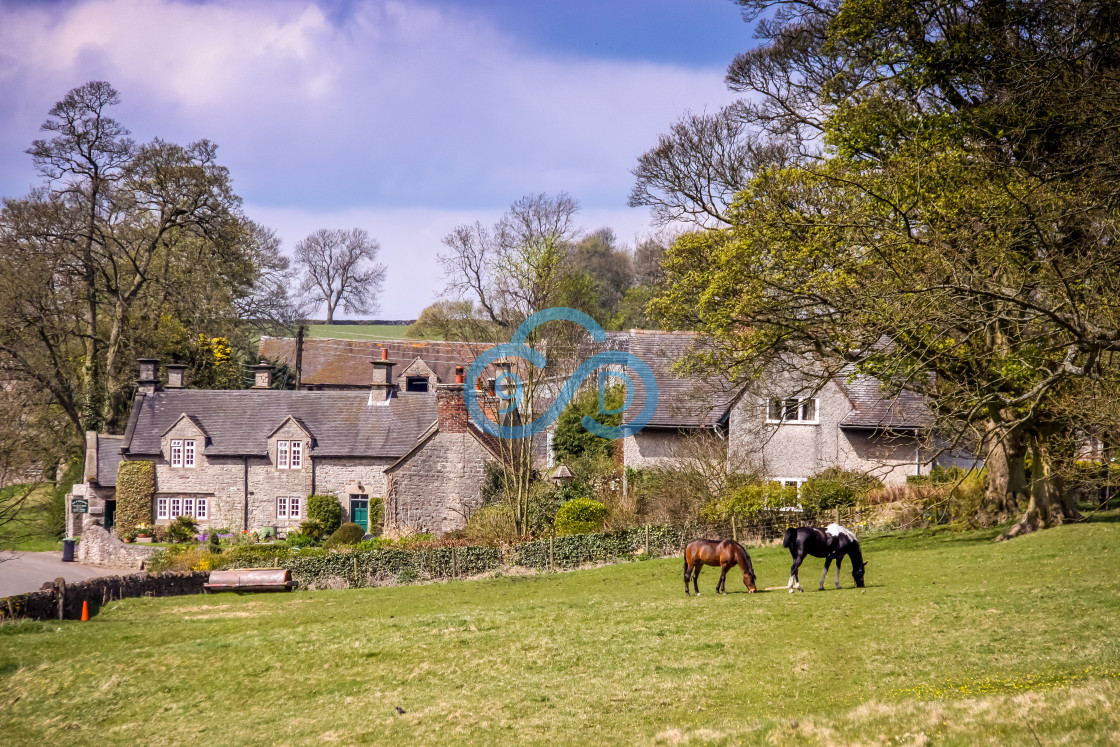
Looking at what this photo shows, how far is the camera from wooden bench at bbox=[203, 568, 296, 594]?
30444mm

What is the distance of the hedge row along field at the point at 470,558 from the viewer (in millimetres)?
30484

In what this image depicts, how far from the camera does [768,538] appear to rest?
102 ft

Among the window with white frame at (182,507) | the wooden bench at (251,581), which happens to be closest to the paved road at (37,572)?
the wooden bench at (251,581)

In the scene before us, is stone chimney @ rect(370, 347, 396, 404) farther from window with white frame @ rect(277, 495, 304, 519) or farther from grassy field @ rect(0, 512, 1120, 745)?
grassy field @ rect(0, 512, 1120, 745)

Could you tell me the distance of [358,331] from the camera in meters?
116

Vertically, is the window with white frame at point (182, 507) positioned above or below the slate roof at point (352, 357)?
below

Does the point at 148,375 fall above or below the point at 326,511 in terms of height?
above

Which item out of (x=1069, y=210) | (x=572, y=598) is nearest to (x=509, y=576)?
(x=572, y=598)

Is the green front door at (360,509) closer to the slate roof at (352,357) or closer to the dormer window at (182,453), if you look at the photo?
the dormer window at (182,453)

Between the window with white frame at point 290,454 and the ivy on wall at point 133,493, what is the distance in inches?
259

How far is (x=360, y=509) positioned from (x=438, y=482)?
23.5 ft

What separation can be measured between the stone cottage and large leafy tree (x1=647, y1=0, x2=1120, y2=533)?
23907 millimetres

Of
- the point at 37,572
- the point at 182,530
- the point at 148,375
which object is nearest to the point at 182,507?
the point at 182,530

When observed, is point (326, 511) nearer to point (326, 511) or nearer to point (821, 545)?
point (326, 511)
